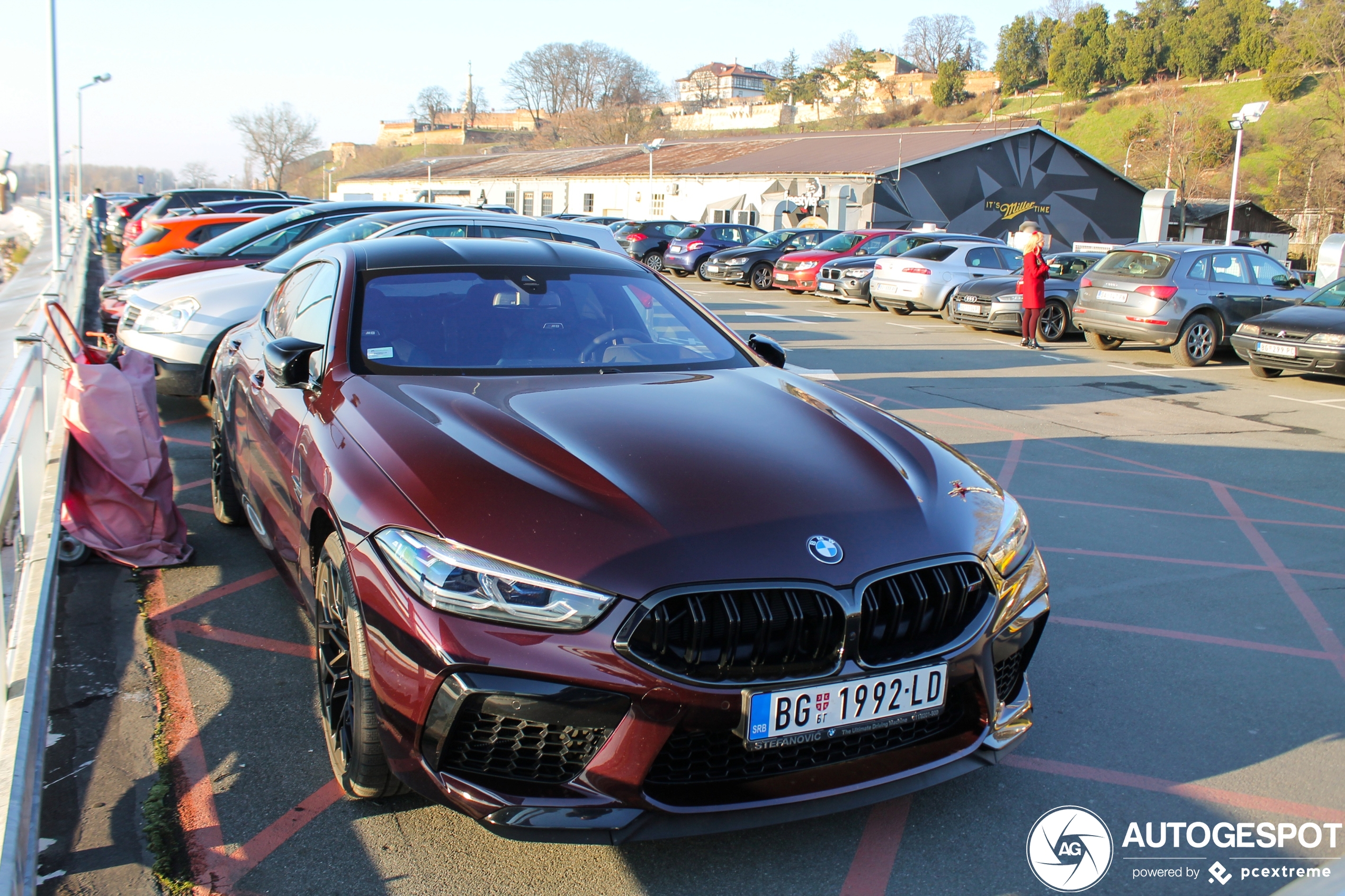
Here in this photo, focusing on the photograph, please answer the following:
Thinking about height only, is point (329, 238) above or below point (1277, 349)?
above

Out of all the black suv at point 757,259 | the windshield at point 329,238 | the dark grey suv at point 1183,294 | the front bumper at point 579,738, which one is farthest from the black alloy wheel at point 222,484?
the black suv at point 757,259

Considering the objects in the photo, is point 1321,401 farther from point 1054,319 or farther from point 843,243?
point 843,243

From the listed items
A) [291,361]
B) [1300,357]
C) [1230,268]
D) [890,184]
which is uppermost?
[890,184]

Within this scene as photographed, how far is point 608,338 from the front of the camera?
4.11 meters

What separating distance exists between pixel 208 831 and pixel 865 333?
1428 centimetres

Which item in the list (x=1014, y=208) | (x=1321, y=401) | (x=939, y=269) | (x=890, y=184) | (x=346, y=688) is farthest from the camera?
(x=1014, y=208)

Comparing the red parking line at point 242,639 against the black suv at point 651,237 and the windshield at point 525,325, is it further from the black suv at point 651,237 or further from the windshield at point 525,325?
the black suv at point 651,237

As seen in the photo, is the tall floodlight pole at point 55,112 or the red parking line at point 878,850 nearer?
the red parking line at point 878,850

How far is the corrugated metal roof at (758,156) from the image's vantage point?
40.4 meters

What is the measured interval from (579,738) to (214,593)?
2.87m

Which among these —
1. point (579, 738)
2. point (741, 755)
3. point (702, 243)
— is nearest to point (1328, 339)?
point (741, 755)

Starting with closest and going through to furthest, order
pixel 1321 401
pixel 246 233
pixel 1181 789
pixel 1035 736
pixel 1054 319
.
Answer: pixel 1181 789, pixel 1035 736, pixel 246 233, pixel 1321 401, pixel 1054 319

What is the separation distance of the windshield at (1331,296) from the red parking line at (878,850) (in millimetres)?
12791

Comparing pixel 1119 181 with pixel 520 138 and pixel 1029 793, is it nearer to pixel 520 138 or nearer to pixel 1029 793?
pixel 1029 793
